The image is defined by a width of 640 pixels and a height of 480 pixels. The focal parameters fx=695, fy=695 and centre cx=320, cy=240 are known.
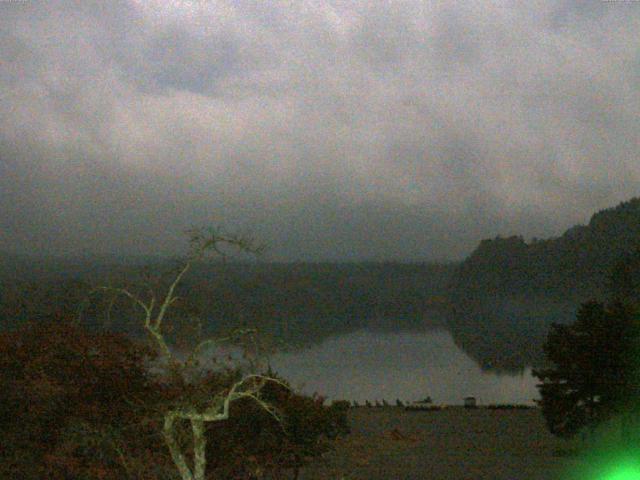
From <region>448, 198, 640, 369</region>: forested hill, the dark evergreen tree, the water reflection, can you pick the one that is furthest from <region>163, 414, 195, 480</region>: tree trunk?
<region>448, 198, 640, 369</region>: forested hill

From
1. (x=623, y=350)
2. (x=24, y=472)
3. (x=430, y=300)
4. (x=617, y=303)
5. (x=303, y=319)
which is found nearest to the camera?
(x=24, y=472)

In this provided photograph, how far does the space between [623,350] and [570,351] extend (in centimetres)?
130

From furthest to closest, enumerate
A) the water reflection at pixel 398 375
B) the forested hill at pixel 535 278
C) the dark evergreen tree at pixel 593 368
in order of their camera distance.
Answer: the forested hill at pixel 535 278 < the water reflection at pixel 398 375 < the dark evergreen tree at pixel 593 368

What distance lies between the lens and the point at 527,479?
1630 centimetres

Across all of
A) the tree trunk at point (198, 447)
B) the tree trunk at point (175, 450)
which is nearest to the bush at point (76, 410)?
the tree trunk at point (175, 450)

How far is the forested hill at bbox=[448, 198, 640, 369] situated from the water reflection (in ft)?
63.5

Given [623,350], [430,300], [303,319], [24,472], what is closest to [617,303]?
[623,350]

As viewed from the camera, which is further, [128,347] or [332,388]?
[332,388]

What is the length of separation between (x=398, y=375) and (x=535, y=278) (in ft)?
253

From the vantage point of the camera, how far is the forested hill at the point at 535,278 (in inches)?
4245

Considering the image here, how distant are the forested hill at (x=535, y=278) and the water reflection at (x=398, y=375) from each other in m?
19.4

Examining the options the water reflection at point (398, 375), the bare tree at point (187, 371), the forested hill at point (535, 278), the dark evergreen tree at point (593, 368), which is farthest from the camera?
the forested hill at point (535, 278)

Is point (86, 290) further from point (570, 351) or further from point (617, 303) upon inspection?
point (617, 303)

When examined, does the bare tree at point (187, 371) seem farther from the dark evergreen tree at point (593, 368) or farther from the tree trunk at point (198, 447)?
the dark evergreen tree at point (593, 368)
